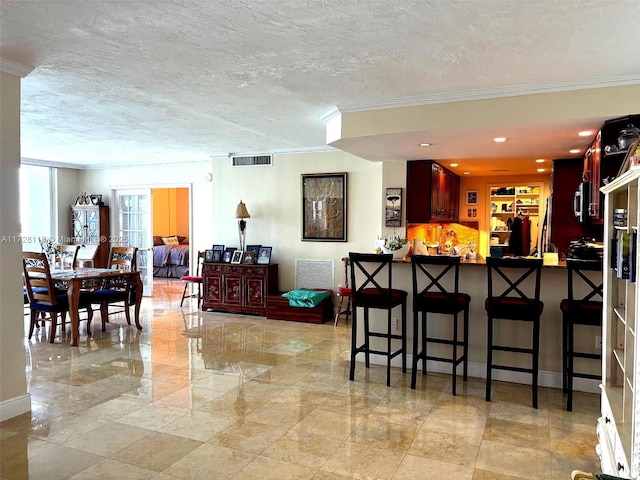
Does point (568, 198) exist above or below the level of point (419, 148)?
below

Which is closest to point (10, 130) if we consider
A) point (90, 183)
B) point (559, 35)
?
point (559, 35)

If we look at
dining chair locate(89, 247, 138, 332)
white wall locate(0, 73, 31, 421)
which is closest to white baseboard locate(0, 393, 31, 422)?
white wall locate(0, 73, 31, 421)

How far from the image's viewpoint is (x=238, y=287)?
23.9 feet

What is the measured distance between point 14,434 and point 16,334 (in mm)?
700

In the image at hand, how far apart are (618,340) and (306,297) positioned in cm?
453

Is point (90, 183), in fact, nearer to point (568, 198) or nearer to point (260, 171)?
point (260, 171)

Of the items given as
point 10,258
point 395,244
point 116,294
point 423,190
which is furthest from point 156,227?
point 10,258

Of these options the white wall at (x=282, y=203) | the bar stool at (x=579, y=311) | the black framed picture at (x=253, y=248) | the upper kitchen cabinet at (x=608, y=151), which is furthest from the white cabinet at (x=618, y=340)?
the black framed picture at (x=253, y=248)

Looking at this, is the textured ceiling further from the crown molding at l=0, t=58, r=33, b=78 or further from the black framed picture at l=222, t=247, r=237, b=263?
the black framed picture at l=222, t=247, r=237, b=263

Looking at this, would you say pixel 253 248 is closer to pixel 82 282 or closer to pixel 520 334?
pixel 82 282

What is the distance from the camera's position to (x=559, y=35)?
2.76 metres

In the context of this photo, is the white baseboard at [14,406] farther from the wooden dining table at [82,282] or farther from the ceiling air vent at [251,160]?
the ceiling air vent at [251,160]

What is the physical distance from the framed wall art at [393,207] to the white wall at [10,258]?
413 cm

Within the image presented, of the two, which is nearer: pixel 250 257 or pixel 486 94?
pixel 486 94
